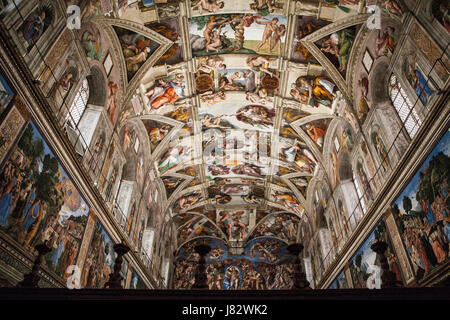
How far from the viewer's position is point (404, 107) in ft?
33.2

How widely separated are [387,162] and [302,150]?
7.83 m

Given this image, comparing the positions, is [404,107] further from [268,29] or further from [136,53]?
[136,53]

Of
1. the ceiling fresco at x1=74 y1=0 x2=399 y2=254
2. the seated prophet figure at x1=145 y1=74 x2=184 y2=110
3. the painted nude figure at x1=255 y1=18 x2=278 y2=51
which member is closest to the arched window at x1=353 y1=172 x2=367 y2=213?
the ceiling fresco at x1=74 y1=0 x2=399 y2=254

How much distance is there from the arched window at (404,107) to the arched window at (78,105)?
33.2 ft

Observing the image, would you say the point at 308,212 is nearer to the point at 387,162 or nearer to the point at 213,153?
the point at 213,153

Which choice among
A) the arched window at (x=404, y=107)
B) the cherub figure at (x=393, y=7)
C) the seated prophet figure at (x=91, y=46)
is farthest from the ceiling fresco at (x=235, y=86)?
the arched window at (x=404, y=107)

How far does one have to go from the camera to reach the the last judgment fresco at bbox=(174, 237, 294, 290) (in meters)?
25.3

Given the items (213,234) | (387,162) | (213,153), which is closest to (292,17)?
(387,162)

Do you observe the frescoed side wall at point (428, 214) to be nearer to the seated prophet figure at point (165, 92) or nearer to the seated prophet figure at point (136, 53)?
the seated prophet figure at point (165, 92)

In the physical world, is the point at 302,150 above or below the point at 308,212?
above

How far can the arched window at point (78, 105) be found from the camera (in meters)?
10.1

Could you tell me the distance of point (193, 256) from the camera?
26.8m
